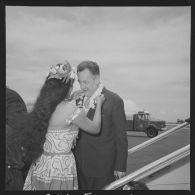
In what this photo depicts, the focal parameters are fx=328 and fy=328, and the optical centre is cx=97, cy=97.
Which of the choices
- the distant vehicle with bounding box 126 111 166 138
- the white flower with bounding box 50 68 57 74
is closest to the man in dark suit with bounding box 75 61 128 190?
the distant vehicle with bounding box 126 111 166 138

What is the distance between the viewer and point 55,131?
2715 mm

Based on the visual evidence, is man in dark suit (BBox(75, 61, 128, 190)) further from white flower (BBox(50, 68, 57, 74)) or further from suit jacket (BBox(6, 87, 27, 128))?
suit jacket (BBox(6, 87, 27, 128))

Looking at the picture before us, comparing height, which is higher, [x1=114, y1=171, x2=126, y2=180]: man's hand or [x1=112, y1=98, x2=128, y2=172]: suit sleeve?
[x1=112, y1=98, x2=128, y2=172]: suit sleeve

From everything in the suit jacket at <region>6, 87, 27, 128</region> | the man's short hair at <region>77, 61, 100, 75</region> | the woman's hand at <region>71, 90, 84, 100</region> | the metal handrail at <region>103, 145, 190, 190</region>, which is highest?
the man's short hair at <region>77, 61, 100, 75</region>

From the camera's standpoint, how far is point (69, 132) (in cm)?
269

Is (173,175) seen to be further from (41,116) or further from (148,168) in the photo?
(41,116)

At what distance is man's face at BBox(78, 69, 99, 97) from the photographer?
2.90 m

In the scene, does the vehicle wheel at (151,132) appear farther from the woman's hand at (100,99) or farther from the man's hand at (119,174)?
the woman's hand at (100,99)

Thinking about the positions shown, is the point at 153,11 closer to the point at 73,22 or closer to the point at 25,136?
the point at 73,22

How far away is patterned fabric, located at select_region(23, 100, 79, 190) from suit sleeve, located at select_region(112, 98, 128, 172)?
384 mm

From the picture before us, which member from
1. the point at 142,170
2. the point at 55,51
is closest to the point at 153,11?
the point at 55,51

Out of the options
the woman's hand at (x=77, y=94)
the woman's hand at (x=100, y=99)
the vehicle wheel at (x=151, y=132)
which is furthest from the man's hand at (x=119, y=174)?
the woman's hand at (x=77, y=94)

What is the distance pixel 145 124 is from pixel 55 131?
912 millimetres

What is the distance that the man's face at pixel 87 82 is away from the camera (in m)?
2.90
